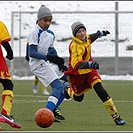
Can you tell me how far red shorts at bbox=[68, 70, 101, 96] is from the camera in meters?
9.60

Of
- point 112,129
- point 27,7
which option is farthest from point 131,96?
point 27,7

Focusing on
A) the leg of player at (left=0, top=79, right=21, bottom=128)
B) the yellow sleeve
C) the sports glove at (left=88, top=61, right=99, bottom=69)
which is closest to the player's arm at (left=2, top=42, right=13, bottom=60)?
the leg of player at (left=0, top=79, right=21, bottom=128)

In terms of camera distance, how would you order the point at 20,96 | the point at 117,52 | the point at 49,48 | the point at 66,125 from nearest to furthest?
the point at 66,125 → the point at 49,48 → the point at 20,96 → the point at 117,52

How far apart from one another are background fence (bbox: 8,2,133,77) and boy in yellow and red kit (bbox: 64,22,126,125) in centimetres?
1480

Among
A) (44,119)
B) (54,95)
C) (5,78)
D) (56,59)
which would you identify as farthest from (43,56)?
(44,119)

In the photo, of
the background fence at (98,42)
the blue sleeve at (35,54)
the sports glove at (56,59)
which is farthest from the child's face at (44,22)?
the background fence at (98,42)

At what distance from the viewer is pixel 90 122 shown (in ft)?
31.8

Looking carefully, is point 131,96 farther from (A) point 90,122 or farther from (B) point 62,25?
(B) point 62,25

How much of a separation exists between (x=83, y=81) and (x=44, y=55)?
787mm

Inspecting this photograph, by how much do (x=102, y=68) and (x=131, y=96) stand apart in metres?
9.73

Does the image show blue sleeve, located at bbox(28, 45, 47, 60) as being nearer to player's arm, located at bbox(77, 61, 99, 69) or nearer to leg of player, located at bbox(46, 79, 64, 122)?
leg of player, located at bbox(46, 79, 64, 122)

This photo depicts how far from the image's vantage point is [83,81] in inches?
388

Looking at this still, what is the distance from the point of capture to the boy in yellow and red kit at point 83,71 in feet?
31.0

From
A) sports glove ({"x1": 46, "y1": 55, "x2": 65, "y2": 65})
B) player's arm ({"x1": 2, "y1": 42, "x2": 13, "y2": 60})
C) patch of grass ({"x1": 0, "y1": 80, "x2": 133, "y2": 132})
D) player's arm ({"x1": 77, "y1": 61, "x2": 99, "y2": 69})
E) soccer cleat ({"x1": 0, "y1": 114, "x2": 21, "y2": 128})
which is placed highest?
player's arm ({"x1": 2, "y1": 42, "x2": 13, "y2": 60})
